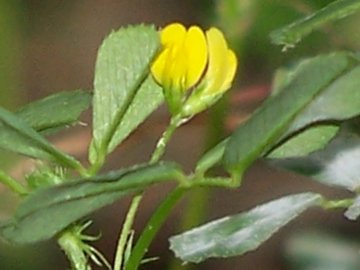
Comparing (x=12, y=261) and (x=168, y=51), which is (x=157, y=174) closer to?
(x=168, y=51)

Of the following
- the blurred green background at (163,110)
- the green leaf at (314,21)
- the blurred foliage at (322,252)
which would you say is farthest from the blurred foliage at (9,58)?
the green leaf at (314,21)

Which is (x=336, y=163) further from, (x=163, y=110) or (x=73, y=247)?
(x=163, y=110)

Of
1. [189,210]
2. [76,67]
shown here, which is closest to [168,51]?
[189,210]

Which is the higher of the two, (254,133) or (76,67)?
(254,133)

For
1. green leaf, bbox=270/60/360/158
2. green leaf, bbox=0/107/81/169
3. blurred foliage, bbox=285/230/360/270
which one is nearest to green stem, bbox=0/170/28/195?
green leaf, bbox=0/107/81/169

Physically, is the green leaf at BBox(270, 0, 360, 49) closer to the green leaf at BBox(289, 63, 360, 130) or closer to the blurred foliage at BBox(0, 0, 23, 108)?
the green leaf at BBox(289, 63, 360, 130)

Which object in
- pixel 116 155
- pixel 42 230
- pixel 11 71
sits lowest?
pixel 116 155
